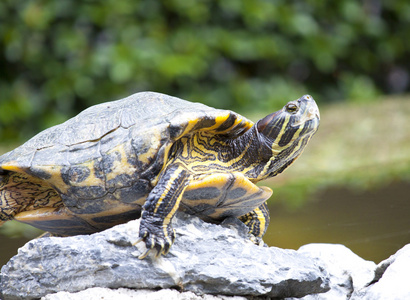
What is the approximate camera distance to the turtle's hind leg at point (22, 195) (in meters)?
1.81

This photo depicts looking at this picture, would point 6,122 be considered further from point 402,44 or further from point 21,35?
point 402,44

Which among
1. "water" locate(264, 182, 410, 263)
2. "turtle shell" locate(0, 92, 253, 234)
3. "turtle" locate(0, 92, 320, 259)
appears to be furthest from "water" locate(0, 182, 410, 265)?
"turtle shell" locate(0, 92, 253, 234)

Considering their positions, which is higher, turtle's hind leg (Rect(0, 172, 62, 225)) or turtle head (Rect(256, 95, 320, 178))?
turtle head (Rect(256, 95, 320, 178))

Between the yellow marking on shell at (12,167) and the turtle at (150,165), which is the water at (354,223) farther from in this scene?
the yellow marking on shell at (12,167)

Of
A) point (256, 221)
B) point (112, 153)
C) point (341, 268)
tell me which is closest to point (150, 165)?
point (112, 153)

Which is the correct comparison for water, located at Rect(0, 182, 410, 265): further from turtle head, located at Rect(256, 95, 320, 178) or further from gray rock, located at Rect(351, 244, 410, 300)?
turtle head, located at Rect(256, 95, 320, 178)

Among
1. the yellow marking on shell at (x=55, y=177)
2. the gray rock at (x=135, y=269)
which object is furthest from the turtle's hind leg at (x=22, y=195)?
the gray rock at (x=135, y=269)

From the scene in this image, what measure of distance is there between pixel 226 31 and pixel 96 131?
3838mm

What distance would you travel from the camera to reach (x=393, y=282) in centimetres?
153

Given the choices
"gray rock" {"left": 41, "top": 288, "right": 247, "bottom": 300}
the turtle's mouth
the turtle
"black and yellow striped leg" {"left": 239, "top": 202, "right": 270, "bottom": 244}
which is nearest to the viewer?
"gray rock" {"left": 41, "top": 288, "right": 247, "bottom": 300}

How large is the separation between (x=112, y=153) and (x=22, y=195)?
41 cm

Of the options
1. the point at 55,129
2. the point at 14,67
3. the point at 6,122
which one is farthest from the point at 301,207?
the point at 14,67

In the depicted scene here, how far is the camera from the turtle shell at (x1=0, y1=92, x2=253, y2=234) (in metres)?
1.64

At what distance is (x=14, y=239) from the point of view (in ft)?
7.18
